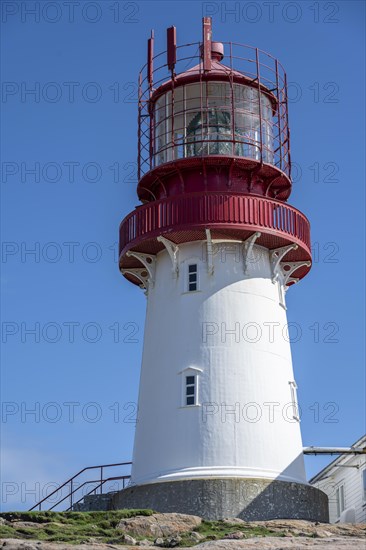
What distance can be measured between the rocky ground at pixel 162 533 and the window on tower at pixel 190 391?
178 inches

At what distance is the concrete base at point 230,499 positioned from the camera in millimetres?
37219

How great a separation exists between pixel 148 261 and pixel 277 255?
4.39 meters

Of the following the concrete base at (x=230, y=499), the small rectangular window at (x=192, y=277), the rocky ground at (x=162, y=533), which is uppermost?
the small rectangular window at (x=192, y=277)

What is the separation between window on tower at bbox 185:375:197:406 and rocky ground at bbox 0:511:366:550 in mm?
4511

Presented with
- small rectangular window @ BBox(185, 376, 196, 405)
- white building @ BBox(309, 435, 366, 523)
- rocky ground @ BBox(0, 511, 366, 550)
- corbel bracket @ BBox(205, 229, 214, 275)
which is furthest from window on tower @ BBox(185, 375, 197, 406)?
white building @ BBox(309, 435, 366, 523)

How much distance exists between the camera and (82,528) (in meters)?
33.1

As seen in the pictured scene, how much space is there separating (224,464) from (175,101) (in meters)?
12.6

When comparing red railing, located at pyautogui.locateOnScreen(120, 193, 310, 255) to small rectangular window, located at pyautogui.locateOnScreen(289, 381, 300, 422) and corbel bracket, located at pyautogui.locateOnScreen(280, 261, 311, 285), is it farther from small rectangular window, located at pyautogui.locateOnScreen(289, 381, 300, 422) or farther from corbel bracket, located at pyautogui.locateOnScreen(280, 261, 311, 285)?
small rectangular window, located at pyautogui.locateOnScreen(289, 381, 300, 422)

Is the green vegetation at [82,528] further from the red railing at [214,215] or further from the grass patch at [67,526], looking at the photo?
the red railing at [214,215]

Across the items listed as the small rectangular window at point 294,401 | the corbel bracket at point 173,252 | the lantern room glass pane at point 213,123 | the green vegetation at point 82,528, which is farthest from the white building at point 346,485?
the lantern room glass pane at point 213,123

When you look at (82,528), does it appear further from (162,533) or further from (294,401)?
(294,401)

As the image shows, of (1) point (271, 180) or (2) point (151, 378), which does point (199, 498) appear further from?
(1) point (271, 180)

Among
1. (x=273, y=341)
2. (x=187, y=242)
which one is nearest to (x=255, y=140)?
(x=187, y=242)

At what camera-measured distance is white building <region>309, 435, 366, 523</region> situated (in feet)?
148
